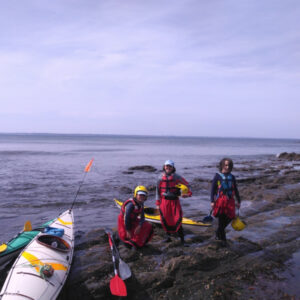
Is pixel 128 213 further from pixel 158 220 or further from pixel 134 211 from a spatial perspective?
pixel 158 220

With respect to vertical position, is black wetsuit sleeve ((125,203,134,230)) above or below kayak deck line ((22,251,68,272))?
above

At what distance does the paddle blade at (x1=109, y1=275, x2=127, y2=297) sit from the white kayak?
0.89 meters

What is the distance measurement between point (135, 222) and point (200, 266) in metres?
1.62

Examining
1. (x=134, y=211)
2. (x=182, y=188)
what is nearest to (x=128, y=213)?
(x=134, y=211)

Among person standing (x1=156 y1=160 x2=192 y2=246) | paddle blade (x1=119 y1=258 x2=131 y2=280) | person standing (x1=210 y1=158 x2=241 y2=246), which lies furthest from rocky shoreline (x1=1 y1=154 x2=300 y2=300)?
person standing (x1=210 y1=158 x2=241 y2=246)

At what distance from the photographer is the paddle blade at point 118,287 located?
13.3 ft

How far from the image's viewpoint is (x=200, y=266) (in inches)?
197

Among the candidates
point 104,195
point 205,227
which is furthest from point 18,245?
point 104,195

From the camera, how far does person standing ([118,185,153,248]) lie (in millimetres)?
5633

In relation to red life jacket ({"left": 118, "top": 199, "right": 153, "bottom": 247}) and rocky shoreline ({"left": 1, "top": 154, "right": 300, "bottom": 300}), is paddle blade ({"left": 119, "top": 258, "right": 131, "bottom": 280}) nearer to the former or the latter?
rocky shoreline ({"left": 1, "top": 154, "right": 300, "bottom": 300})

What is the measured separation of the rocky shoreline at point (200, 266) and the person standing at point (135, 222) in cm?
24

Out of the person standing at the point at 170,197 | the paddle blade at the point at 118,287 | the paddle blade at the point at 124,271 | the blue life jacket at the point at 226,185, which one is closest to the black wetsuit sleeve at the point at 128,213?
the person standing at the point at 170,197

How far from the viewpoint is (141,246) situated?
227 inches

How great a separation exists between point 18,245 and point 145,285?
131 inches
